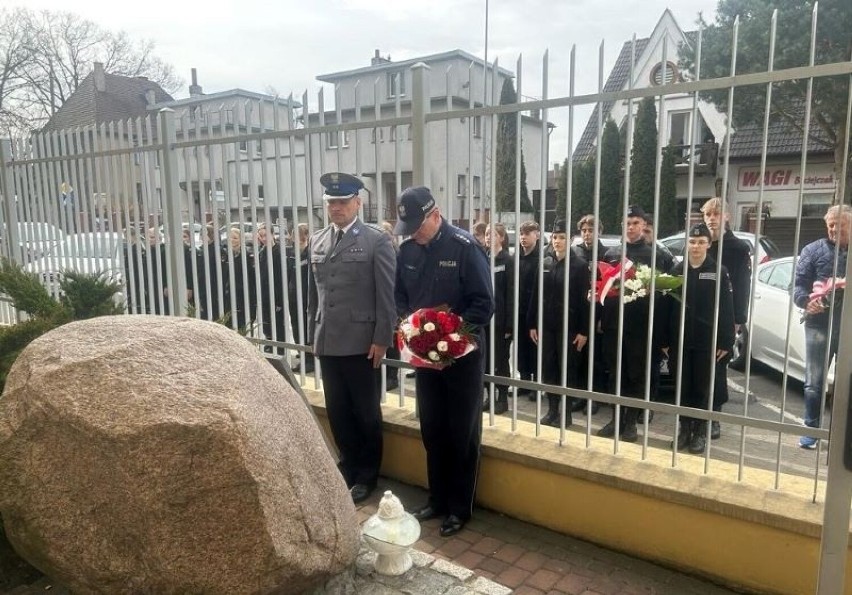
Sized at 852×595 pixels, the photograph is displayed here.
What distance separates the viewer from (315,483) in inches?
95.9

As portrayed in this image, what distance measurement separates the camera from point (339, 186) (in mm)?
3844

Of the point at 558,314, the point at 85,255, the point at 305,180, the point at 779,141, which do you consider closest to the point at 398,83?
the point at 305,180

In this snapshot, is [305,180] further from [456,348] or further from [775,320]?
[775,320]

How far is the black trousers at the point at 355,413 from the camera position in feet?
12.9

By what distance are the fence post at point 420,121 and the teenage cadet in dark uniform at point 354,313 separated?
0.38m

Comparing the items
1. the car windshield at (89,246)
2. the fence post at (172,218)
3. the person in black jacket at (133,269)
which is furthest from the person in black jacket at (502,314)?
the car windshield at (89,246)

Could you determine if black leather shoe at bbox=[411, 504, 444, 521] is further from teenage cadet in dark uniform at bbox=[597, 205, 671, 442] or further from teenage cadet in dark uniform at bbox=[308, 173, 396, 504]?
teenage cadet in dark uniform at bbox=[597, 205, 671, 442]

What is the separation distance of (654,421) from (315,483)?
3.76 meters

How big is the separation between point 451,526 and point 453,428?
0.54 metres

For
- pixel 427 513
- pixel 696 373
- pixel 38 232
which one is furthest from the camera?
pixel 38 232

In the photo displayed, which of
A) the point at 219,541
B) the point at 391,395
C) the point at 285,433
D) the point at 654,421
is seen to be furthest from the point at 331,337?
the point at 654,421

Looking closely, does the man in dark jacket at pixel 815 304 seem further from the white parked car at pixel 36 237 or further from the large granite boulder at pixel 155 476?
the white parked car at pixel 36 237

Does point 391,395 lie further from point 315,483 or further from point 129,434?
point 129,434

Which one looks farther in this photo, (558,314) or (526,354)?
(526,354)
